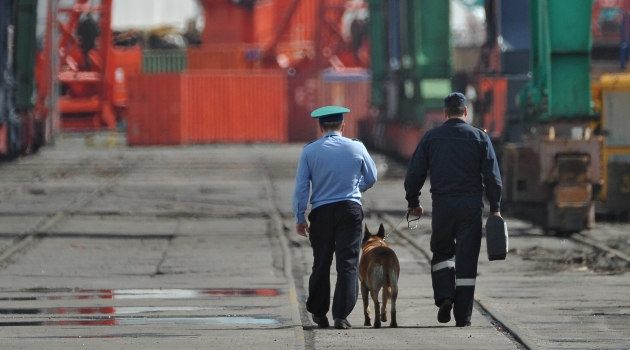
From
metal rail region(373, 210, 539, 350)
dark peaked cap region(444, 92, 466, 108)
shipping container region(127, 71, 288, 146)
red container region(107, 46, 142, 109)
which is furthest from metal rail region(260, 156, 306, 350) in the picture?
red container region(107, 46, 142, 109)

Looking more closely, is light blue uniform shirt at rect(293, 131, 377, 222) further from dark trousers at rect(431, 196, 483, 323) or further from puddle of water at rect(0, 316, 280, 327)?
puddle of water at rect(0, 316, 280, 327)

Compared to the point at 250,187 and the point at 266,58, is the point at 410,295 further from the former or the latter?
the point at 266,58

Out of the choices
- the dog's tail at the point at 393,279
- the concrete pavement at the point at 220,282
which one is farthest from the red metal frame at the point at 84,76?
the dog's tail at the point at 393,279

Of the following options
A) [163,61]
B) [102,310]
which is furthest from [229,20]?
[102,310]

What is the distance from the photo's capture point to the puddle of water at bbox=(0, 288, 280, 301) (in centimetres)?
1229

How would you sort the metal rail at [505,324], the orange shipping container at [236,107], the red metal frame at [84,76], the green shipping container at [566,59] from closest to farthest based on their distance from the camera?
1. the metal rail at [505,324]
2. the green shipping container at [566,59]
3. the orange shipping container at [236,107]
4. the red metal frame at [84,76]

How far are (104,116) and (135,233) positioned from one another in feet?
126

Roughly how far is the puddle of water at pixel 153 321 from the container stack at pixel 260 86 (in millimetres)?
43599

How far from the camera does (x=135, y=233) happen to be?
63.6ft

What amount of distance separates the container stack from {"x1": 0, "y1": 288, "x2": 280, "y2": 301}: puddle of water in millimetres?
41556

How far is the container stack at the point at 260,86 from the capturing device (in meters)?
54.9

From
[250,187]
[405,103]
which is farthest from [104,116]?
[250,187]

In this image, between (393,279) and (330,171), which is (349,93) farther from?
(393,279)

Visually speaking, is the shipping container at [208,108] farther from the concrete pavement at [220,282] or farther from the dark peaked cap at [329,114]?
the dark peaked cap at [329,114]
